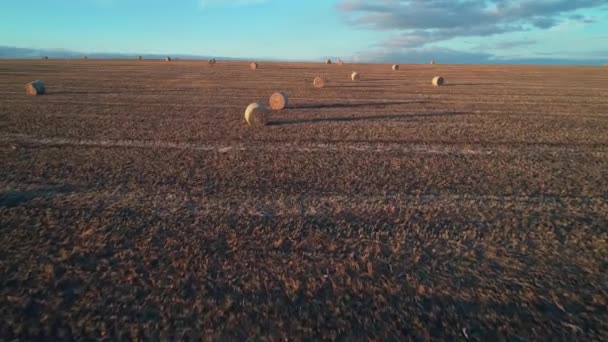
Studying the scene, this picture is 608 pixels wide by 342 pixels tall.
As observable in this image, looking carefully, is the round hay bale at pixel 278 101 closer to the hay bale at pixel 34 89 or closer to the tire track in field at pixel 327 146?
the tire track in field at pixel 327 146

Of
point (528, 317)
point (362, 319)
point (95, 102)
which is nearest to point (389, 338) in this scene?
point (362, 319)

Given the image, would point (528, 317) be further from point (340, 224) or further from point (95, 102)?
point (95, 102)

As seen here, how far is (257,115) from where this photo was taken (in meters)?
13.8

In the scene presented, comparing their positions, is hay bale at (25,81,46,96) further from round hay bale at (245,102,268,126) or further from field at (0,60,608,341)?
round hay bale at (245,102,268,126)

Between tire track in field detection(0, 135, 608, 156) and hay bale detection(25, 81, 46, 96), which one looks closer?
tire track in field detection(0, 135, 608, 156)

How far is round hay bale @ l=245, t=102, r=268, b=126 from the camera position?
542 inches

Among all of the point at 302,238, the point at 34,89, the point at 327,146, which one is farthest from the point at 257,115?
the point at 34,89

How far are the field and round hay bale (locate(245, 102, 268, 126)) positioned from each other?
2.54m

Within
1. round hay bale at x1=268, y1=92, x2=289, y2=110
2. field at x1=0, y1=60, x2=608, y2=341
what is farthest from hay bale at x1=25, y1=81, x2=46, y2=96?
round hay bale at x1=268, y1=92, x2=289, y2=110

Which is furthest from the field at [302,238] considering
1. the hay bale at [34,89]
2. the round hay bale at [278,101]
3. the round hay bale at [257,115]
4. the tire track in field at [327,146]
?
the hay bale at [34,89]

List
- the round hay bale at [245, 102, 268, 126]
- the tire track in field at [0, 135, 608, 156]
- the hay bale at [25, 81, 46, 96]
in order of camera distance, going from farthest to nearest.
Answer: the hay bale at [25, 81, 46, 96], the round hay bale at [245, 102, 268, 126], the tire track in field at [0, 135, 608, 156]

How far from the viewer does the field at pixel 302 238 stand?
12.4 feet

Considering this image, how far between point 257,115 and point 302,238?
9.27 m

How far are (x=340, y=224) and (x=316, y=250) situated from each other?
2.97ft
